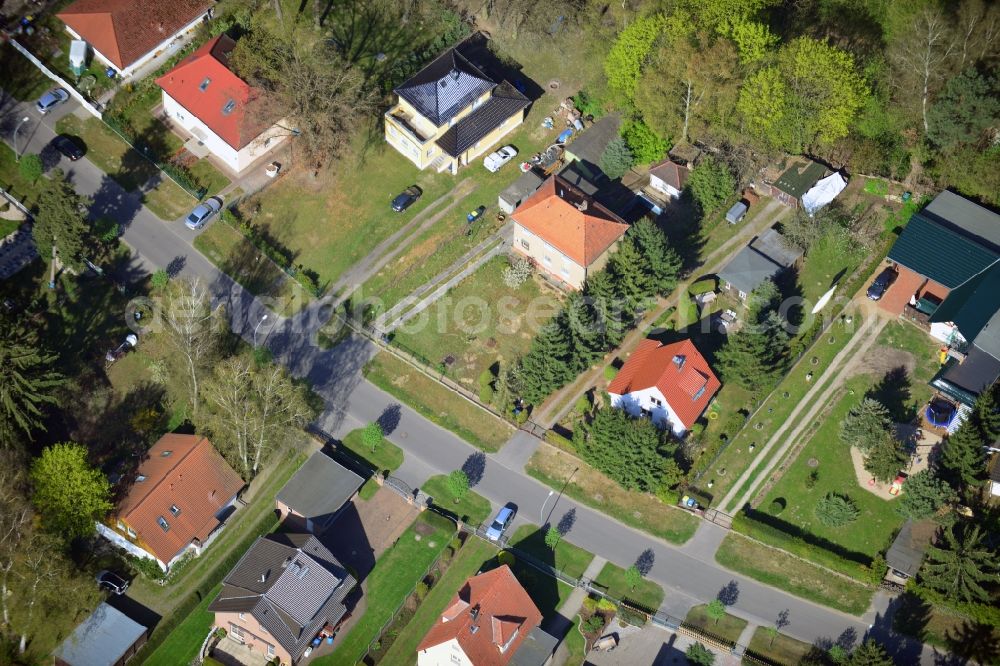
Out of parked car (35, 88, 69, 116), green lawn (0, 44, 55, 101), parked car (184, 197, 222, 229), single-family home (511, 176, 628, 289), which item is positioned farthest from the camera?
green lawn (0, 44, 55, 101)

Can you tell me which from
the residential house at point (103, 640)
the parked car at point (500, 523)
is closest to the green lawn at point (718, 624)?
the parked car at point (500, 523)

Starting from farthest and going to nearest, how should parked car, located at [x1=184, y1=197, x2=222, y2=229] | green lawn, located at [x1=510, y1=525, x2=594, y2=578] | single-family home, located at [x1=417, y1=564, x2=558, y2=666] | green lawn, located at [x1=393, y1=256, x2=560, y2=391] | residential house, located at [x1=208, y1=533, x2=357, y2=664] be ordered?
parked car, located at [x1=184, y1=197, x2=222, y2=229] < green lawn, located at [x1=393, y1=256, x2=560, y2=391] < green lawn, located at [x1=510, y1=525, x2=594, y2=578] < residential house, located at [x1=208, y1=533, x2=357, y2=664] < single-family home, located at [x1=417, y1=564, x2=558, y2=666]

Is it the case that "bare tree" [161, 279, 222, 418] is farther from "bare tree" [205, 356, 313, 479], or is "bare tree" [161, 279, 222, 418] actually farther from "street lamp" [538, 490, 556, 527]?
"street lamp" [538, 490, 556, 527]

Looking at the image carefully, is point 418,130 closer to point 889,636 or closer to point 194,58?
point 194,58

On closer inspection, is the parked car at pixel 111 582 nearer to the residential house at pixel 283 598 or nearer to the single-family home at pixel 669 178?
the residential house at pixel 283 598

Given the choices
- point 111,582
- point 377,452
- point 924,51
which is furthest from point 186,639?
point 924,51

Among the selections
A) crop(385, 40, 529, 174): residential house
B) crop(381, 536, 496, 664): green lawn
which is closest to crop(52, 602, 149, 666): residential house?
crop(381, 536, 496, 664): green lawn

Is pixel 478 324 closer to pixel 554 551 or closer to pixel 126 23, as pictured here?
pixel 554 551
